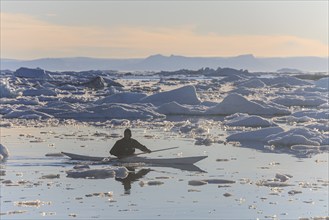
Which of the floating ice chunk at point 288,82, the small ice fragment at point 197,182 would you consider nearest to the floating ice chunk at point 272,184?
the small ice fragment at point 197,182

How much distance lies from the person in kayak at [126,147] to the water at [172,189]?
736mm

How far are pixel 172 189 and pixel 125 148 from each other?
3.49m

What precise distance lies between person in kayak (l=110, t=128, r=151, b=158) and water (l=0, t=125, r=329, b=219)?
74 cm

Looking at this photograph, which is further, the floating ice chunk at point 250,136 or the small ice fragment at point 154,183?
the floating ice chunk at point 250,136

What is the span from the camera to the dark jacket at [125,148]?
13.8 m

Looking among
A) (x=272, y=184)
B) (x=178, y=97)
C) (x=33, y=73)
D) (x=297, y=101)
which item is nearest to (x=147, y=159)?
(x=272, y=184)

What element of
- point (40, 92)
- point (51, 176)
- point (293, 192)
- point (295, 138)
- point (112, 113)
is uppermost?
point (295, 138)

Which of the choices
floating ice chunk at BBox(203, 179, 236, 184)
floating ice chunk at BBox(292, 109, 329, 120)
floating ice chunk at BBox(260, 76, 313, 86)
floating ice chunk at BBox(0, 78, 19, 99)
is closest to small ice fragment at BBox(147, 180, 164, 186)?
floating ice chunk at BBox(203, 179, 236, 184)

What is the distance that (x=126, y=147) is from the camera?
1396cm

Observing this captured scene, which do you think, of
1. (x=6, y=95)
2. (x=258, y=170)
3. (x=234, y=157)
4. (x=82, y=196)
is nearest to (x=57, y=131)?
(x=234, y=157)

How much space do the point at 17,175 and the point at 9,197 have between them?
200 centimetres

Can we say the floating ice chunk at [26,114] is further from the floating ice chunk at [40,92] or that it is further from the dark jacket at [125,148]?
the floating ice chunk at [40,92]

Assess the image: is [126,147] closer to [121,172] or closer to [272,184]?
[121,172]

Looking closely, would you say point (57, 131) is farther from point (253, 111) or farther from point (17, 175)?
point (253, 111)
